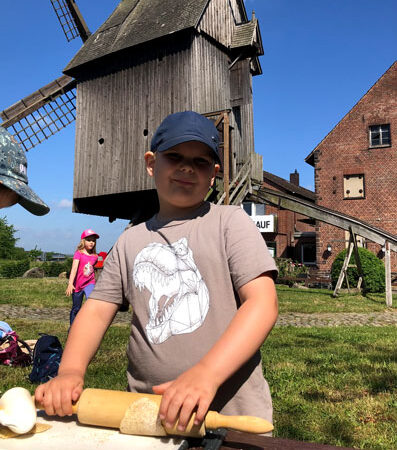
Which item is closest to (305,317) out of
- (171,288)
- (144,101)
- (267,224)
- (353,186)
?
(144,101)

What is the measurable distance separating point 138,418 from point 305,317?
8826 mm

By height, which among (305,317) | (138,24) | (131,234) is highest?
(138,24)

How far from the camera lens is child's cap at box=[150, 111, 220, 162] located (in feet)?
5.02

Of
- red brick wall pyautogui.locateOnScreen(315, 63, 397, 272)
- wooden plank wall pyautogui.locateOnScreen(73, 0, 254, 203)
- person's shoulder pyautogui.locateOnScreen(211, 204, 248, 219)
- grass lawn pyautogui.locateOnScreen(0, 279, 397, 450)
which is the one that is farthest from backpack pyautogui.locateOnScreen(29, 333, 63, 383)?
red brick wall pyautogui.locateOnScreen(315, 63, 397, 272)

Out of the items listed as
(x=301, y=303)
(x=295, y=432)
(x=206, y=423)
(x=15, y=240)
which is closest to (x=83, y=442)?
(x=206, y=423)

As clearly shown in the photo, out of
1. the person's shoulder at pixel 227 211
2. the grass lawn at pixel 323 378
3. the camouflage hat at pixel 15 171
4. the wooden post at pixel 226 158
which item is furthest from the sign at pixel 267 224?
the person's shoulder at pixel 227 211

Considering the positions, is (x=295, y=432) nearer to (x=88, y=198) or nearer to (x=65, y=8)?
(x=88, y=198)

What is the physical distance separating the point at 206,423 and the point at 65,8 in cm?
2212

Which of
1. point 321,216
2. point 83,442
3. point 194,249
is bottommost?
point 83,442

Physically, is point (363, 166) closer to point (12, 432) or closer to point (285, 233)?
point (285, 233)

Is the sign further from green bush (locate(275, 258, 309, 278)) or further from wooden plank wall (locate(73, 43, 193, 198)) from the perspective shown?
wooden plank wall (locate(73, 43, 193, 198))

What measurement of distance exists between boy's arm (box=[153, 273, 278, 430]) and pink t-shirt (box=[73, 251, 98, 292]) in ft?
20.4

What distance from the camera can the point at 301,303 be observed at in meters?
11.6

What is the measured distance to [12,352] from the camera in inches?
197
